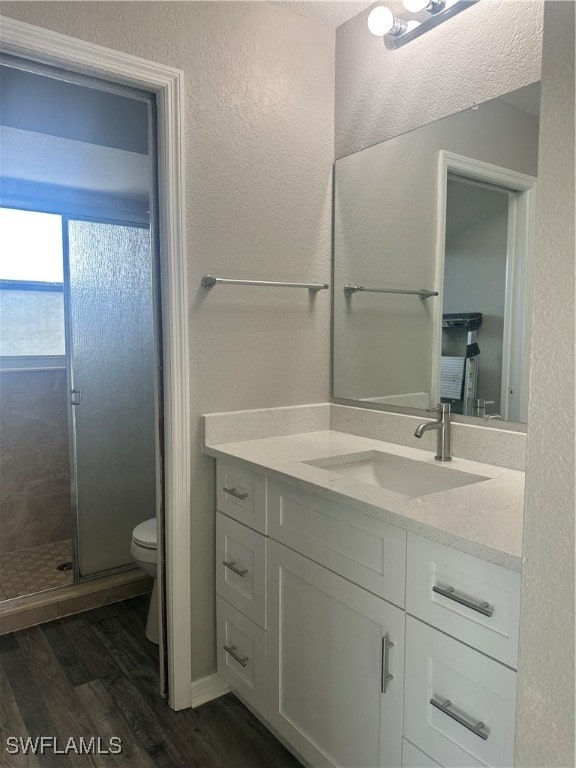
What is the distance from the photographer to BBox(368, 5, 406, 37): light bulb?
67.5 inches

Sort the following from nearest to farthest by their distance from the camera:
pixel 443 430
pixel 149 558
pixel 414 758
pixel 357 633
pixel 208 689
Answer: pixel 414 758 → pixel 357 633 → pixel 443 430 → pixel 208 689 → pixel 149 558

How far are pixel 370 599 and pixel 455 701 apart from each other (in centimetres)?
27

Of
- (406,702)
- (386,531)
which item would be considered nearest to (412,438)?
(386,531)

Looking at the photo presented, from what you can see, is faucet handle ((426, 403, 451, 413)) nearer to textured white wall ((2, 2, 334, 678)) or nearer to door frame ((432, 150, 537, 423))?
door frame ((432, 150, 537, 423))

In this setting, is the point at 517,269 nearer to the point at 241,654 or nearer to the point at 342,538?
the point at 342,538

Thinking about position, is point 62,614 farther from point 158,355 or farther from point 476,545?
point 476,545

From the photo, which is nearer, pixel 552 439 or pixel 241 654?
pixel 552 439

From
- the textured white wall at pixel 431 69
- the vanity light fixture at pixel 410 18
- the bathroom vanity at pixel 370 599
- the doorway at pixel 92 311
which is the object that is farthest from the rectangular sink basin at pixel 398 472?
the vanity light fixture at pixel 410 18

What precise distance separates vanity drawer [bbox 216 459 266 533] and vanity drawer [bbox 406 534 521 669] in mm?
586

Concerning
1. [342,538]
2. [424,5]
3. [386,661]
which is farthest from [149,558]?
[424,5]

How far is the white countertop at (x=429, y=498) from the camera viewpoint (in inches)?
41.8

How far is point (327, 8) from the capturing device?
1.97 m

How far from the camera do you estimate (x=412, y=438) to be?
74.9 inches

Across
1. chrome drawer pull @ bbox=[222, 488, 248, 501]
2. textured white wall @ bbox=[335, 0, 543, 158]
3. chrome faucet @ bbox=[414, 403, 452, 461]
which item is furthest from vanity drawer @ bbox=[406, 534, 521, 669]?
textured white wall @ bbox=[335, 0, 543, 158]
